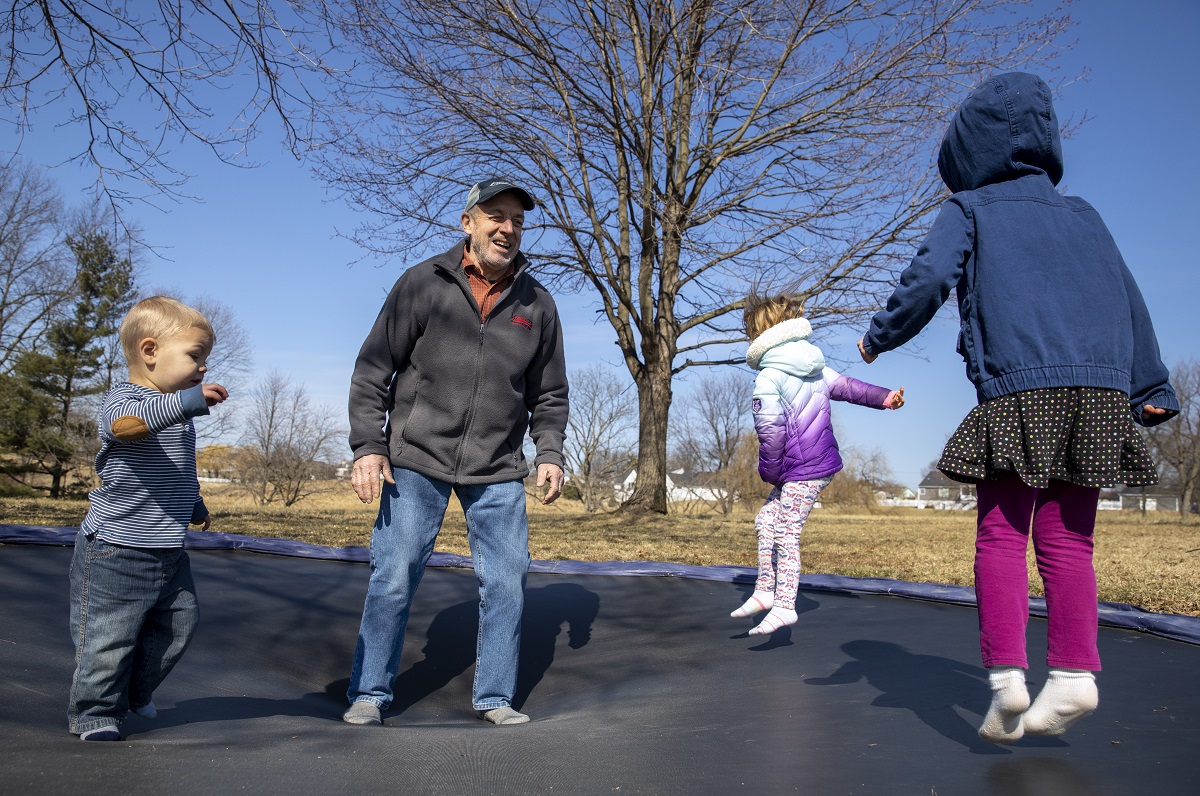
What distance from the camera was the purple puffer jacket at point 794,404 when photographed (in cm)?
276

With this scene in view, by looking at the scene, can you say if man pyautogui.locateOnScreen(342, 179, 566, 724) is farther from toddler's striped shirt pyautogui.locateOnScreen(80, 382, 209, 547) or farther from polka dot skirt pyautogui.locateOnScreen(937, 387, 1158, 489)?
polka dot skirt pyautogui.locateOnScreen(937, 387, 1158, 489)

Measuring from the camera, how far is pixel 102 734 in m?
1.45

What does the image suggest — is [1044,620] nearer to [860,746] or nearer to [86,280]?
[860,746]

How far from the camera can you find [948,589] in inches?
136

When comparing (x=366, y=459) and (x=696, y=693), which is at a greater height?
(x=366, y=459)

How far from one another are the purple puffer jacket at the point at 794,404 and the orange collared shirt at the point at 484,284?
94cm

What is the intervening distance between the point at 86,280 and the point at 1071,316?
66.4ft

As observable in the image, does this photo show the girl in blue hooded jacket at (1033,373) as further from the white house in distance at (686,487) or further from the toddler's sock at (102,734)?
the white house in distance at (686,487)

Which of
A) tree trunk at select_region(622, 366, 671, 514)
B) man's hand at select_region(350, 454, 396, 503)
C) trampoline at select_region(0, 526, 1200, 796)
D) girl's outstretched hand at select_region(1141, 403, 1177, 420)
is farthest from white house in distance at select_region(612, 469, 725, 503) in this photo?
girl's outstretched hand at select_region(1141, 403, 1177, 420)

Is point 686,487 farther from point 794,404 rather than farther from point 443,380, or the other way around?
point 443,380

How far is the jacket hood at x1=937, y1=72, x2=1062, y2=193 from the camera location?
1620 millimetres

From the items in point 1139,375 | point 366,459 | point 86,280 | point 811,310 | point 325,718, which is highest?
point 86,280

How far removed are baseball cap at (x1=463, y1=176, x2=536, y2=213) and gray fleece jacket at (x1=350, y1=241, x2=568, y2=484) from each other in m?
0.15

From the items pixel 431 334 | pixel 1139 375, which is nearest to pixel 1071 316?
pixel 1139 375
